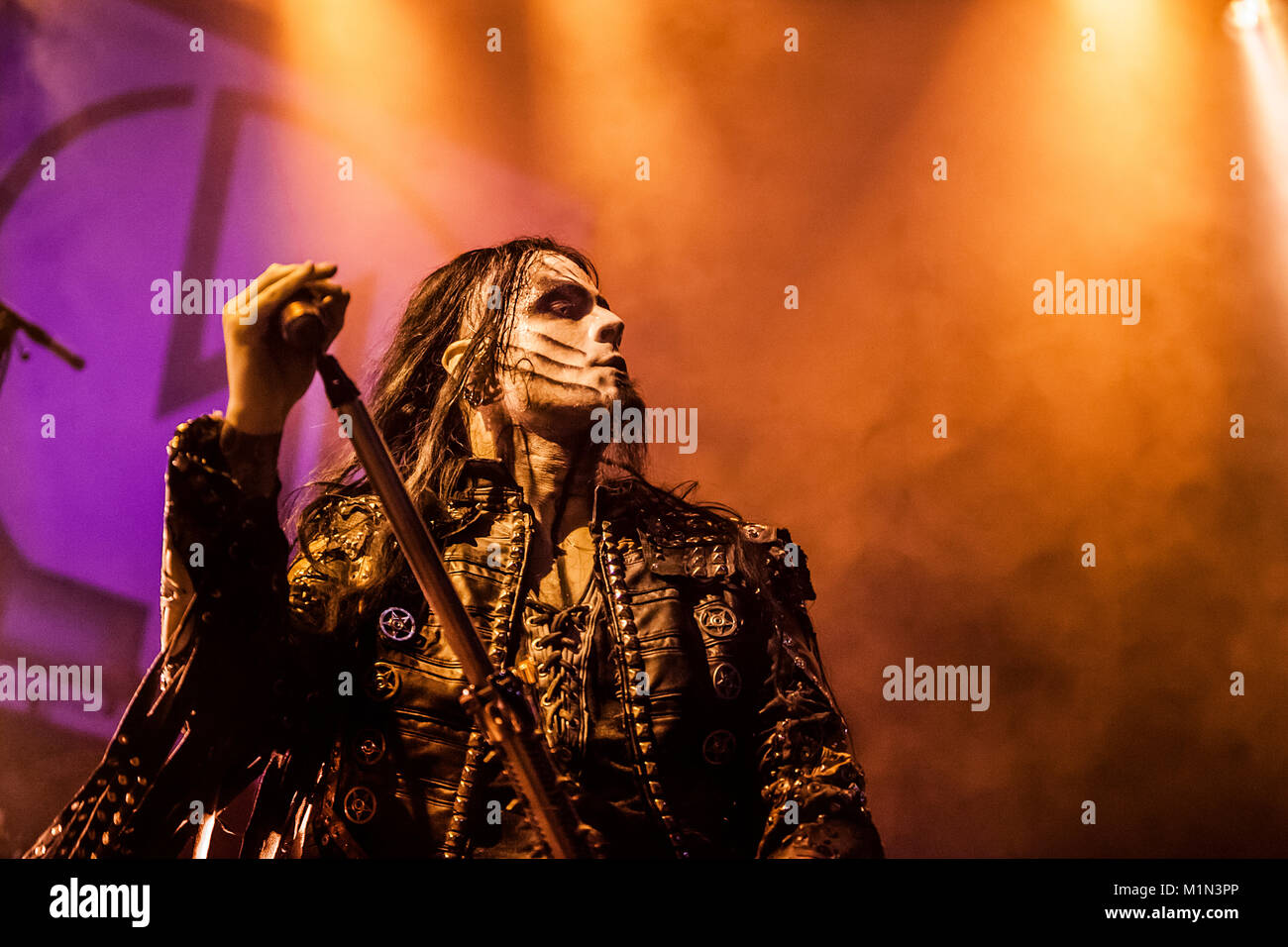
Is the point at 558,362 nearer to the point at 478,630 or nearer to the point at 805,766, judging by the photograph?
the point at 478,630

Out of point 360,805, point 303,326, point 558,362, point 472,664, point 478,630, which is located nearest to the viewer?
point 303,326

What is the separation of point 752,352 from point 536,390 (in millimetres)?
744

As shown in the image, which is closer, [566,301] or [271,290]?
[271,290]

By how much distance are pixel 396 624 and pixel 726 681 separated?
0.81 metres

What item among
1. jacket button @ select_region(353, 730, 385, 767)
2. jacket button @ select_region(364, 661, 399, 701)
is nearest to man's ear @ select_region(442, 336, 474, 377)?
jacket button @ select_region(364, 661, 399, 701)

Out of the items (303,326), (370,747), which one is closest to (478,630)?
(370,747)

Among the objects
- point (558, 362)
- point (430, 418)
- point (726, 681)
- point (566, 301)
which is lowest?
point (726, 681)

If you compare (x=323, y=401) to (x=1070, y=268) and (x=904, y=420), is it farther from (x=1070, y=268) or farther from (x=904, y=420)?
(x=1070, y=268)

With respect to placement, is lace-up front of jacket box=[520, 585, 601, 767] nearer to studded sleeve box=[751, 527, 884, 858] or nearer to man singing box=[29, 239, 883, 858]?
man singing box=[29, 239, 883, 858]

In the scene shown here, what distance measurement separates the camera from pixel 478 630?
107 inches

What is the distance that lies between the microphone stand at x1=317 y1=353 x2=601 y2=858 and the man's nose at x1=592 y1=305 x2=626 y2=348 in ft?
2.38

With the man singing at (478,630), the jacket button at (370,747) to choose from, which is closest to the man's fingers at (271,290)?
the man singing at (478,630)

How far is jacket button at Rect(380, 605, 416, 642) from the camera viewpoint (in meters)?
2.68
